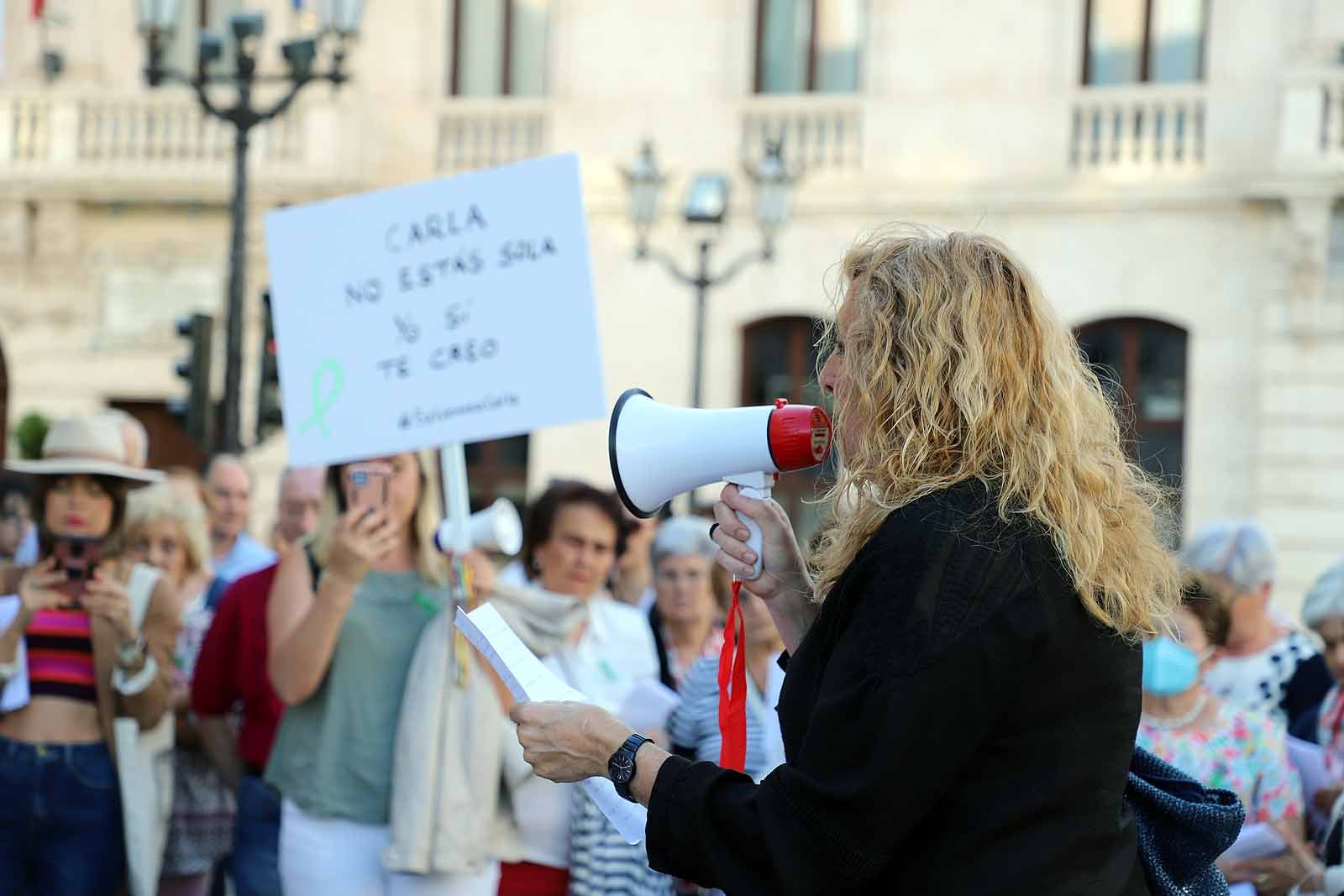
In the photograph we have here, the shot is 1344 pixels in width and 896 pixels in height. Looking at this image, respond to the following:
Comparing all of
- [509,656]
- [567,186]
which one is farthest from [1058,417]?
[567,186]

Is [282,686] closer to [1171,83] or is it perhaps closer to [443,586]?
[443,586]

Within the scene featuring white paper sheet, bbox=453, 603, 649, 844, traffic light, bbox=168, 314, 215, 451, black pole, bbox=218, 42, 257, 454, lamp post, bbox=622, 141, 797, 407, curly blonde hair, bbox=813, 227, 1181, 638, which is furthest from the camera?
lamp post, bbox=622, 141, 797, 407

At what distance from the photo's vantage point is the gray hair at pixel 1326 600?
18.4 feet

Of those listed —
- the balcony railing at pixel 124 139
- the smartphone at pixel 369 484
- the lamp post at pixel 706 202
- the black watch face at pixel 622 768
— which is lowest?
the black watch face at pixel 622 768

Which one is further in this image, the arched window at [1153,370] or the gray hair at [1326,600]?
the arched window at [1153,370]

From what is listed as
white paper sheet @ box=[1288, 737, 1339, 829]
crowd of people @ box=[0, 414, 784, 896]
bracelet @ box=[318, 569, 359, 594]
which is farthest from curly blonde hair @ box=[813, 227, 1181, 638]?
white paper sheet @ box=[1288, 737, 1339, 829]

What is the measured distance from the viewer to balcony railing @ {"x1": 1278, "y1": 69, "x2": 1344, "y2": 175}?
48.9 ft

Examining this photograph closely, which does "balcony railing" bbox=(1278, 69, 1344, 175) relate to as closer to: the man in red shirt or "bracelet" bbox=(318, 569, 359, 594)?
the man in red shirt

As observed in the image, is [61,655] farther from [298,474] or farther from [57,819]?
[298,474]

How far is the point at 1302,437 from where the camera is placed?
15211 millimetres

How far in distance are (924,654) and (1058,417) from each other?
41 cm

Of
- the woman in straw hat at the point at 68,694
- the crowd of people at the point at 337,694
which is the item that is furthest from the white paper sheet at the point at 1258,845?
the woman in straw hat at the point at 68,694

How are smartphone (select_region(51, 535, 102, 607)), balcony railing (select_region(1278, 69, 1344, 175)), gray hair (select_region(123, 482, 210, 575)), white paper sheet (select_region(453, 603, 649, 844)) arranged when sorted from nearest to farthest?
white paper sheet (select_region(453, 603, 649, 844)), smartphone (select_region(51, 535, 102, 607)), gray hair (select_region(123, 482, 210, 575)), balcony railing (select_region(1278, 69, 1344, 175))

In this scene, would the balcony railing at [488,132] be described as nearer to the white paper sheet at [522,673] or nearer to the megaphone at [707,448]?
the megaphone at [707,448]
